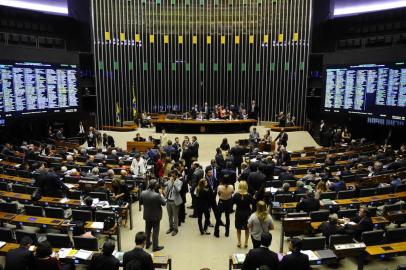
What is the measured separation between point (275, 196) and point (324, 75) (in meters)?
12.0

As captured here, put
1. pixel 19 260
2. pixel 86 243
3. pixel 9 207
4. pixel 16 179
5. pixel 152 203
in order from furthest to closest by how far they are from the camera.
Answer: pixel 16 179 → pixel 9 207 → pixel 152 203 → pixel 86 243 → pixel 19 260

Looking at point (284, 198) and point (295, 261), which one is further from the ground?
point (295, 261)

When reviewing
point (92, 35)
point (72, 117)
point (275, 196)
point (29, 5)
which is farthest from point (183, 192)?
point (92, 35)

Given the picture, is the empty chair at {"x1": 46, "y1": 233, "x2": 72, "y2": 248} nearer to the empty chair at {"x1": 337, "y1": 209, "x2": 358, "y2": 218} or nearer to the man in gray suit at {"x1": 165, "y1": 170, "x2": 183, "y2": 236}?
the man in gray suit at {"x1": 165, "y1": 170, "x2": 183, "y2": 236}

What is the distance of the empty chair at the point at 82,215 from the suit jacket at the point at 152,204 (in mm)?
1084

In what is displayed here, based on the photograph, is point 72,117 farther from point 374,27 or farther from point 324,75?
point 374,27

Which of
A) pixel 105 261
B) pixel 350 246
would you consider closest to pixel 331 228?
pixel 350 246

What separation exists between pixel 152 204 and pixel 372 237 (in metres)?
3.94

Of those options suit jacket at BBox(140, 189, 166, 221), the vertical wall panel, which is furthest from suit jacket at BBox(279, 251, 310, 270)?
the vertical wall panel

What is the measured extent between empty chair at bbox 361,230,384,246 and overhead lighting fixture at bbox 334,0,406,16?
13.0 m

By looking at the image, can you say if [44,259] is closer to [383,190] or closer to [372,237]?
[372,237]

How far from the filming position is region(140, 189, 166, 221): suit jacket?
652 centimetres

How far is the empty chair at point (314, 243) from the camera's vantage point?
5770 mm

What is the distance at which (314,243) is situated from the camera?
5.80 meters
